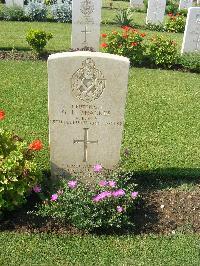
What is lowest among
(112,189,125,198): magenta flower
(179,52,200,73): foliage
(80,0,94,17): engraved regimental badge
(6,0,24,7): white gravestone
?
(179,52,200,73): foliage

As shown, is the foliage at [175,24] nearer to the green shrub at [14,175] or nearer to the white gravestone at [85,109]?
the white gravestone at [85,109]

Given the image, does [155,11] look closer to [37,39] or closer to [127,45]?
[127,45]

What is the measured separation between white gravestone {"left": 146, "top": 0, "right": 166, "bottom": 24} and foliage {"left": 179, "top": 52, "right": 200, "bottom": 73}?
7075 mm

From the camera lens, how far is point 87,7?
12.2 metres

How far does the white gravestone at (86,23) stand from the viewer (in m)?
12.2

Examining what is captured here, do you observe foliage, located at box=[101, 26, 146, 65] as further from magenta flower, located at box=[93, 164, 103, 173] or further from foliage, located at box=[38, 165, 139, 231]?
foliage, located at box=[38, 165, 139, 231]

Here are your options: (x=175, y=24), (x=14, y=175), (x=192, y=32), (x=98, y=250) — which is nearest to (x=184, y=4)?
(x=175, y=24)

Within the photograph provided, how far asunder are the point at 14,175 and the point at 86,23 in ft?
28.8

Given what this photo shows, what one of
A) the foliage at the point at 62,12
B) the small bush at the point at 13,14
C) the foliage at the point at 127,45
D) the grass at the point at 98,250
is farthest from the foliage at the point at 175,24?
the grass at the point at 98,250

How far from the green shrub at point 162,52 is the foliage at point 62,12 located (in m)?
7.45

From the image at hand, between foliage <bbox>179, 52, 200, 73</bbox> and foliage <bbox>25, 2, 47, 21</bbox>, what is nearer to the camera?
foliage <bbox>179, 52, 200, 73</bbox>

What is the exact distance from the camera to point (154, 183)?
577 centimetres

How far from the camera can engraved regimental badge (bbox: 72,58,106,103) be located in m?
4.66

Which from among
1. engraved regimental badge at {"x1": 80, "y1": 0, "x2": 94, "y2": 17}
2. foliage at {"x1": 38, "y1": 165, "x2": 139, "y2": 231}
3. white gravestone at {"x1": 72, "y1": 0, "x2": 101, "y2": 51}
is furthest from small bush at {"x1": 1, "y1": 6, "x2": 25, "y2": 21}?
foliage at {"x1": 38, "y1": 165, "x2": 139, "y2": 231}
